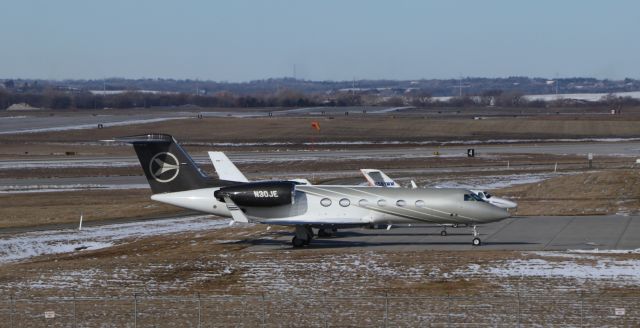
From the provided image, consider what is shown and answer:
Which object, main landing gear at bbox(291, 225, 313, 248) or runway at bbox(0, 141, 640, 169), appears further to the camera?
runway at bbox(0, 141, 640, 169)

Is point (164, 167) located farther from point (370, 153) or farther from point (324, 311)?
point (370, 153)

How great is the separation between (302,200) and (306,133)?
92.4 metres

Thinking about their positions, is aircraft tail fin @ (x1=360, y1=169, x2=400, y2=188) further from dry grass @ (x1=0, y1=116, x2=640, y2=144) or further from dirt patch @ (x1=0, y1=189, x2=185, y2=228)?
dry grass @ (x1=0, y1=116, x2=640, y2=144)

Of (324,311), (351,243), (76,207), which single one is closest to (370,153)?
(76,207)

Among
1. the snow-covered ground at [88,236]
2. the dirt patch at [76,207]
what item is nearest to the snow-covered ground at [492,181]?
the dirt patch at [76,207]

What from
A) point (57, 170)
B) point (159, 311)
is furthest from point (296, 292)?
point (57, 170)

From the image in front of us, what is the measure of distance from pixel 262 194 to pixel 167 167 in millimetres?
5110

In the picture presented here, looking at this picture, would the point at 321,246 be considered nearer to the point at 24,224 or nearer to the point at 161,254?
the point at 161,254

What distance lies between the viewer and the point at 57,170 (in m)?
88.6

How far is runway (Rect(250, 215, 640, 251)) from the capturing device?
42.1 m

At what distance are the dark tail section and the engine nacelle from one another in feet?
7.93

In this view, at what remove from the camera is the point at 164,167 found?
1784 inches

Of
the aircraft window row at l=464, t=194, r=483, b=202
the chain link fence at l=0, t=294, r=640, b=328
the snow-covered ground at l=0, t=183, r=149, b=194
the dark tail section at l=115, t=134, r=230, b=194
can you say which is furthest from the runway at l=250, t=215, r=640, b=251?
the snow-covered ground at l=0, t=183, r=149, b=194

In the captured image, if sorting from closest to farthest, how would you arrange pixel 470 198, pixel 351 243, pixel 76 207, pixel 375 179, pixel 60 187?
pixel 470 198 < pixel 351 243 < pixel 375 179 < pixel 76 207 < pixel 60 187
